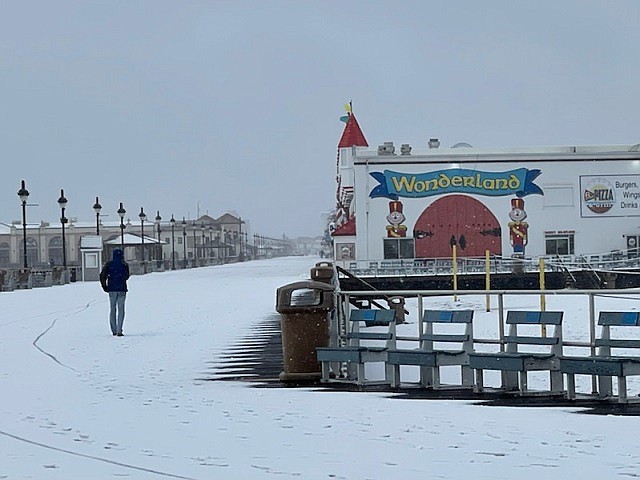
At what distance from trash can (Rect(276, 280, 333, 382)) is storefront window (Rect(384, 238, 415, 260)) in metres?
42.2

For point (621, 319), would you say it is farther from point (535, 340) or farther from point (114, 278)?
point (114, 278)

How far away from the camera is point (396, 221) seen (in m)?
54.7

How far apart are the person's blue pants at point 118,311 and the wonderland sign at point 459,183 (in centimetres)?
3579

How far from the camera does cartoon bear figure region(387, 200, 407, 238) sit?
179 ft

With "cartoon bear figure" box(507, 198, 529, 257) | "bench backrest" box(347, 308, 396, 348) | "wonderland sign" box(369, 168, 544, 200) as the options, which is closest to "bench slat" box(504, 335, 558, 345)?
Answer: "bench backrest" box(347, 308, 396, 348)

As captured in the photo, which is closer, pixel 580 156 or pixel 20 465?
pixel 20 465

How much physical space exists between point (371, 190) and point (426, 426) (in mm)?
45907

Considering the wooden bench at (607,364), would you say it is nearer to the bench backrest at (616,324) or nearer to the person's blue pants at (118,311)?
the bench backrest at (616,324)

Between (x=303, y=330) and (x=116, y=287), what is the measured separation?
8317 millimetres

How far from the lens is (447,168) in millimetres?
55094

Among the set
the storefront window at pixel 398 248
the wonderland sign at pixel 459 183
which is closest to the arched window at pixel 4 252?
the storefront window at pixel 398 248

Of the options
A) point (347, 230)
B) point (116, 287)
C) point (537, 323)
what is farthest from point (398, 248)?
point (537, 323)

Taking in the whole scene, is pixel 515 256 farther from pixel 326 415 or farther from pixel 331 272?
pixel 326 415

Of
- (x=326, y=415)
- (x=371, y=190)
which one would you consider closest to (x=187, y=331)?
(x=326, y=415)
